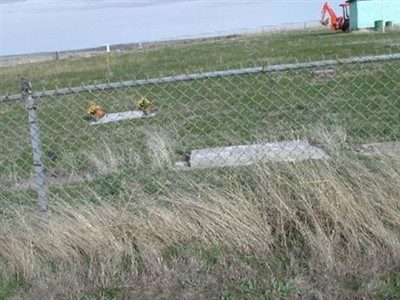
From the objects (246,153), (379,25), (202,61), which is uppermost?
(379,25)

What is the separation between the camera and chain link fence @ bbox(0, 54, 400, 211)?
5.12 m

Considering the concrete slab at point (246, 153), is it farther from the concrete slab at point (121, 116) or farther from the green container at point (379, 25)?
the green container at point (379, 25)

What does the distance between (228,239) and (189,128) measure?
450 cm

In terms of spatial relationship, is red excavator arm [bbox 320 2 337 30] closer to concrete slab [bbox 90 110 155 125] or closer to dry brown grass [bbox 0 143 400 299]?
concrete slab [bbox 90 110 155 125]

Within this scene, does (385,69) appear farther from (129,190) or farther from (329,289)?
(329,289)

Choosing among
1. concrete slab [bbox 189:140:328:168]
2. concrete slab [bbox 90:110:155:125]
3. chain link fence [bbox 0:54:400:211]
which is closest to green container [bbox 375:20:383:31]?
chain link fence [bbox 0:54:400:211]

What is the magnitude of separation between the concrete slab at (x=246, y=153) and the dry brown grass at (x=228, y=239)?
134cm

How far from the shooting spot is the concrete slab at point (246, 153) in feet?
17.8

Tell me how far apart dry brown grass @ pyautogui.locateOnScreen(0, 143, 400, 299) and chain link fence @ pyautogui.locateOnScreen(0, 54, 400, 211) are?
2.41 feet

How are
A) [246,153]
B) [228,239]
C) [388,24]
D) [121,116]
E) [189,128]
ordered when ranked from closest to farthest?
[228,239]
[246,153]
[189,128]
[121,116]
[388,24]

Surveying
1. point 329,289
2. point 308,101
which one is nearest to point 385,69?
point 308,101

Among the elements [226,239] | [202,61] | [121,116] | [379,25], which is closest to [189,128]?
[121,116]

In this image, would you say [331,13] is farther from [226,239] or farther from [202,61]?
[226,239]

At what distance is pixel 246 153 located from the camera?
569cm
